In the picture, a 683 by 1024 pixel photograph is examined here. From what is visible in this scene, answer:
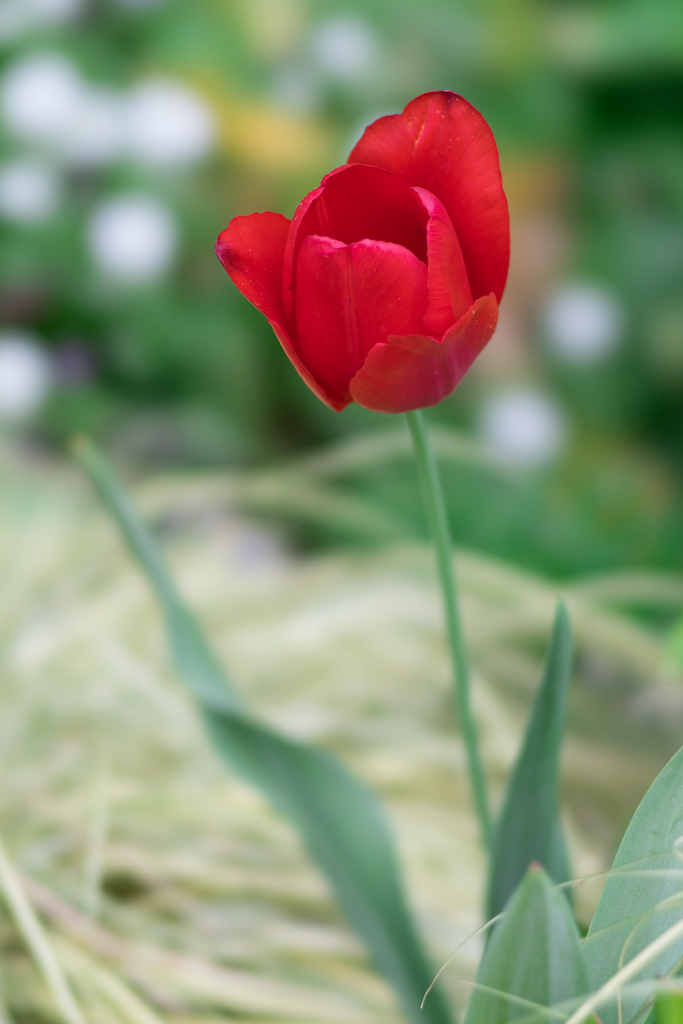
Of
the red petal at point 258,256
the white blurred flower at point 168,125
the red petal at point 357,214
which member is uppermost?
the white blurred flower at point 168,125

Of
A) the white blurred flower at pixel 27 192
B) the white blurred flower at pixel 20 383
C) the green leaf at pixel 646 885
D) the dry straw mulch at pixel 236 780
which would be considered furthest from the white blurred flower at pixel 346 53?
the green leaf at pixel 646 885

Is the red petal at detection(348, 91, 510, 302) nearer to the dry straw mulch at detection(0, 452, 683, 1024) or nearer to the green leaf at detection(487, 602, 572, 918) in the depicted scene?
the green leaf at detection(487, 602, 572, 918)

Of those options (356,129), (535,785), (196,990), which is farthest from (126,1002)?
(356,129)

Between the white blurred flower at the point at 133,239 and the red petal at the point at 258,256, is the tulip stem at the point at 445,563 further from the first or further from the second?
the white blurred flower at the point at 133,239

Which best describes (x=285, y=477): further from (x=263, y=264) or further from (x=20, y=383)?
(x=263, y=264)

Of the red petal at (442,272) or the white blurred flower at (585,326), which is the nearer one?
the red petal at (442,272)

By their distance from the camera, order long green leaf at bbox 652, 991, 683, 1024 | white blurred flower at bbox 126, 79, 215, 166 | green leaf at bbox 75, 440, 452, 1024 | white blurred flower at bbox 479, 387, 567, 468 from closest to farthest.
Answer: long green leaf at bbox 652, 991, 683, 1024 < green leaf at bbox 75, 440, 452, 1024 < white blurred flower at bbox 479, 387, 567, 468 < white blurred flower at bbox 126, 79, 215, 166

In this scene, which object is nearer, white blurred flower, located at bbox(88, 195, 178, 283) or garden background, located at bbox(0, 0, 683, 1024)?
garden background, located at bbox(0, 0, 683, 1024)

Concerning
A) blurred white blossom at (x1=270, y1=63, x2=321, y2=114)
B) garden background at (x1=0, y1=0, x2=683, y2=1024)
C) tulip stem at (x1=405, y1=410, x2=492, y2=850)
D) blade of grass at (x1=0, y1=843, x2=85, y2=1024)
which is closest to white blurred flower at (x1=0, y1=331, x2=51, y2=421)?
garden background at (x1=0, y1=0, x2=683, y2=1024)
